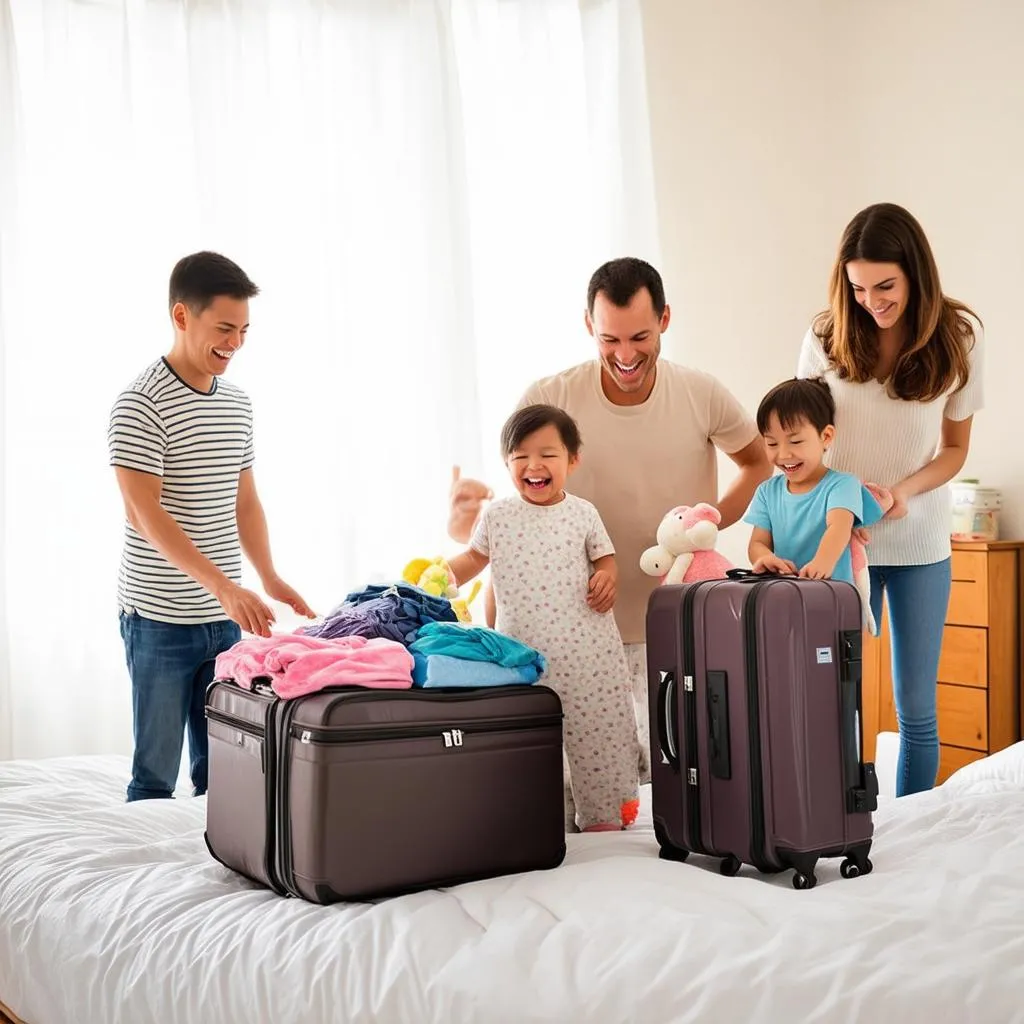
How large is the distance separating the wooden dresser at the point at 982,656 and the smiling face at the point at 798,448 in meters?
1.68

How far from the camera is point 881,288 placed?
2.15 metres

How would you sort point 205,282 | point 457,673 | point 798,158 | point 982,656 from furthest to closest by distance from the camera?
point 798,158, point 982,656, point 205,282, point 457,673

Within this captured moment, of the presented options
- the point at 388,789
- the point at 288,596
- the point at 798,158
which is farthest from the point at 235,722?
the point at 798,158

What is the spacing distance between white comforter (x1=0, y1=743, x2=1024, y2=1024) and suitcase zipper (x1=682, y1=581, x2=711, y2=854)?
7 centimetres

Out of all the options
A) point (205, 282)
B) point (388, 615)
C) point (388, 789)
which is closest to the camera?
point (388, 789)

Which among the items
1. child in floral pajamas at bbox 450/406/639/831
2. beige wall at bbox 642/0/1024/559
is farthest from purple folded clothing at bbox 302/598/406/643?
beige wall at bbox 642/0/1024/559

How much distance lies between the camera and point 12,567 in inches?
139

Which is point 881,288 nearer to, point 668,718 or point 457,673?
point 668,718

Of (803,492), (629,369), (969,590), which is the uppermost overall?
(629,369)

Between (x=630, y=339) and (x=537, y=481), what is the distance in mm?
358

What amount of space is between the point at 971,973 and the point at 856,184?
369cm

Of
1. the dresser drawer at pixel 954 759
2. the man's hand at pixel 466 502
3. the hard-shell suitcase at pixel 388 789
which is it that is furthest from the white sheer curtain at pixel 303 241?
the hard-shell suitcase at pixel 388 789

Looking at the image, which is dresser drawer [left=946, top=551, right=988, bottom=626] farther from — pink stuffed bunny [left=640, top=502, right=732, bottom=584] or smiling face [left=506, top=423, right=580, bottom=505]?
smiling face [left=506, top=423, right=580, bottom=505]

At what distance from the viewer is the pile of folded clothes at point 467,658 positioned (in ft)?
5.56
